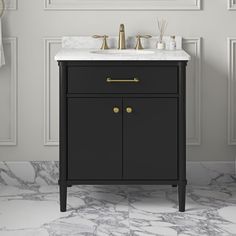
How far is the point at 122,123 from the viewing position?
320 centimetres

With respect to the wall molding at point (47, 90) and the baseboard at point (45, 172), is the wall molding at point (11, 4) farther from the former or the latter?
the baseboard at point (45, 172)

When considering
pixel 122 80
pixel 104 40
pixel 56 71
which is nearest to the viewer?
pixel 122 80

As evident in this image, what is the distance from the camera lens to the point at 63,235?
2830mm

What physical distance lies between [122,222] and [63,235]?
0.33m

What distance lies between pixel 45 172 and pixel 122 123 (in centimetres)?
79

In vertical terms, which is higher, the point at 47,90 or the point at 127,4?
the point at 127,4

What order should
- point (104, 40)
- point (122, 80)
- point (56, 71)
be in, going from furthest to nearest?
point (56, 71), point (104, 40), point (122, 80)

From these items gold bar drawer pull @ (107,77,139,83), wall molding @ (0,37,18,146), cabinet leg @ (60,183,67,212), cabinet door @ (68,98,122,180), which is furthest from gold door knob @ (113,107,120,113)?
wall molding @ (0,37,18,146)

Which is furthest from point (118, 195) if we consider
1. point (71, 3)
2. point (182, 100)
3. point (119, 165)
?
point (71, 3)

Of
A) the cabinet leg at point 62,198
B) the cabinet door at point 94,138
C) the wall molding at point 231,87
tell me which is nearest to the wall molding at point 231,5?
the wall molding at point 231,87

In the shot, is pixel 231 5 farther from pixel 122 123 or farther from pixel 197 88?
pixel 122 123

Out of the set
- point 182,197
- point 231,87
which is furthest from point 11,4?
point 182,197

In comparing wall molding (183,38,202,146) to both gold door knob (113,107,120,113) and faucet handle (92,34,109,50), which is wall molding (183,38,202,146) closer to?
faucet handle (92,34,109,50)

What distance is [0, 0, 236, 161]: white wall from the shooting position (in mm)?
3703
